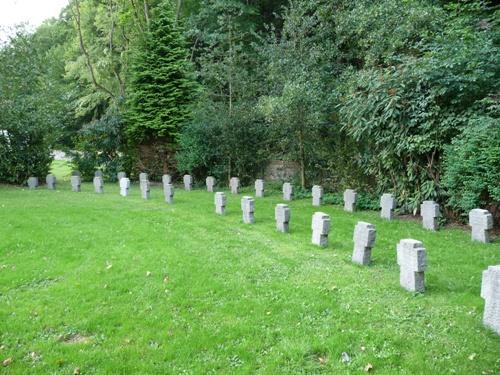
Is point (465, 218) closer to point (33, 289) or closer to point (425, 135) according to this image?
point (425, 135)

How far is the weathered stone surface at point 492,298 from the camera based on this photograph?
514cm

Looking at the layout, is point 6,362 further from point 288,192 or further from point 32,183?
point 32,183

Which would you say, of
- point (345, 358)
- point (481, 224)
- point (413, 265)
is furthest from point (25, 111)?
point (345, 358)

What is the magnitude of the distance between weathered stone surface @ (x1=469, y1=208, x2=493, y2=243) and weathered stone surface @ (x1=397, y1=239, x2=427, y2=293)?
3.60 metres

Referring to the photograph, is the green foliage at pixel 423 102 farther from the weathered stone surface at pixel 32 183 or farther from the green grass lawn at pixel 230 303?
the weathered stone surface at pixel 32 183

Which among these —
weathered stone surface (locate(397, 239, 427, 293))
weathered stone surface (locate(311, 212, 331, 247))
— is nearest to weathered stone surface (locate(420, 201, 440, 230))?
weathered stone surface (locate(311, 212, 331, 247))

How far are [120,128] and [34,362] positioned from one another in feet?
61.5

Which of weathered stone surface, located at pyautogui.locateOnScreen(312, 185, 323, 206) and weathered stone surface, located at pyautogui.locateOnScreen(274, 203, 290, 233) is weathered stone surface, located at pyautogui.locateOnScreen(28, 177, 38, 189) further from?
weathered stone surface, located at pyautogui.locateOnScreen(274, 203, 290, 233)

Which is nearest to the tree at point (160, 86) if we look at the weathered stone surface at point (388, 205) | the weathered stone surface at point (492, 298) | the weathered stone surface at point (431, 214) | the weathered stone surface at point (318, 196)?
the weathered stone surface at point (318, 196)

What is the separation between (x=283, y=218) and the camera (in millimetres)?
10211

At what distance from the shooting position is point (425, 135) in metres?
11.5

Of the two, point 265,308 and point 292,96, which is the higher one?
point 292,96

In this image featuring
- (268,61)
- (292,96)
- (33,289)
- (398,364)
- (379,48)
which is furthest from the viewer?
(268,61)

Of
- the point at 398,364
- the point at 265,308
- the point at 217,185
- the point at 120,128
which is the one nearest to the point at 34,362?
the point at 265,308
